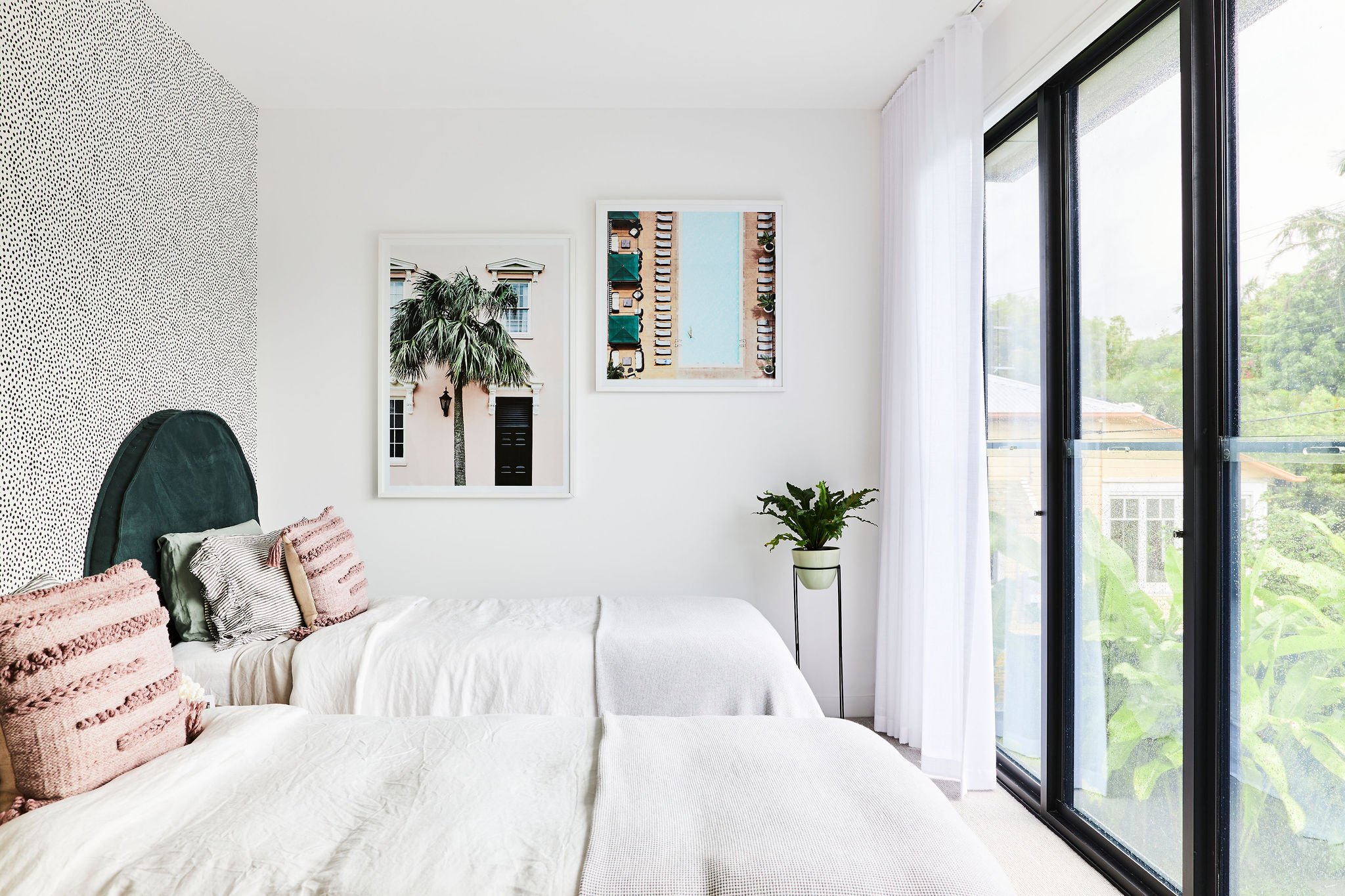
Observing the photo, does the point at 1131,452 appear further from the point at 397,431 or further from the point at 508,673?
the point at 397,431

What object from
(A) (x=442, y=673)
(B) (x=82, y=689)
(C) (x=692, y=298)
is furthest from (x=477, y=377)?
(B) (x=82, y=689)

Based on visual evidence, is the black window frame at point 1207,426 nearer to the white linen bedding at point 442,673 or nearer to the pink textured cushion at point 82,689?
the white linen bedding at point 442,673

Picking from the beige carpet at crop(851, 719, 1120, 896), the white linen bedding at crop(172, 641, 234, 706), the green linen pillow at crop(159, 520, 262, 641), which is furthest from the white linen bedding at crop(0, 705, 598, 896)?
the beige carpet at crop(851, 719, 1120, 896)

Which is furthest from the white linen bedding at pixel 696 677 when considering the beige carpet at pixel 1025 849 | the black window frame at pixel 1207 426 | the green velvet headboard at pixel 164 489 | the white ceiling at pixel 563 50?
the white ceiling at pixel 563 50

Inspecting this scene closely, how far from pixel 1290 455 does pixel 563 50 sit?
269 centimetres

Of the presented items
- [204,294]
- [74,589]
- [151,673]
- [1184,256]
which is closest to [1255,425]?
[1184,256]

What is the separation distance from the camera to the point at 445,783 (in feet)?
4.82

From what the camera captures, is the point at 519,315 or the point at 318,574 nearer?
the point at 318,574

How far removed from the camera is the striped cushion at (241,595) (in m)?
2.45

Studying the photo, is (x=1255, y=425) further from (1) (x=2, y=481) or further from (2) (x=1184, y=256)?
(1) (x=2, y=481)

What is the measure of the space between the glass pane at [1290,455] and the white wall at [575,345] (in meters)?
1.92

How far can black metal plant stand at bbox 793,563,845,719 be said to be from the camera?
3.26 meters

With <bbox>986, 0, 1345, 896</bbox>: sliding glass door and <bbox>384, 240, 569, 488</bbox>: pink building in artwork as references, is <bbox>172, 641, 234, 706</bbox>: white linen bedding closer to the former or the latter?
<bbox>384, 240, 569, 488</bbox>: pink building in artwork

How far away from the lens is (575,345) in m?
3.50
